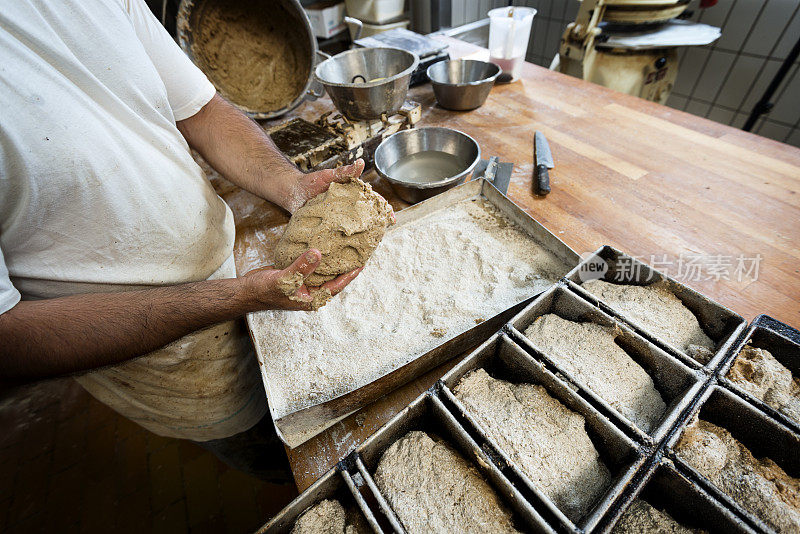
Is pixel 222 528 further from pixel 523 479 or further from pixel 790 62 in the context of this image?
pixel 790 62

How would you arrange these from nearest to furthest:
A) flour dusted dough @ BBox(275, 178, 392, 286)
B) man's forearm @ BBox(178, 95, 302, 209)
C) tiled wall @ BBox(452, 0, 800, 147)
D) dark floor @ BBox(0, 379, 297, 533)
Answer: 1. flour dusted dough @ BBox(275, 178, 392, 286)
2. man's forearm @ BBox(178, 95, 302, 209)
3. dark floor @ BBox(0, 379, 297, 533)
4. tiled wall @ BBox(452, 0, 800, 147)

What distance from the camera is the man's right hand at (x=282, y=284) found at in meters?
0.96

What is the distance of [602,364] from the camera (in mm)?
909

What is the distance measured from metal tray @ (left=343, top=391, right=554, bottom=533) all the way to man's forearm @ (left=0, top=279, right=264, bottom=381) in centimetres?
49

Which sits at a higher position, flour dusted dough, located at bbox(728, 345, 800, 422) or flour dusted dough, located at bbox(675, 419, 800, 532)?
flour dusted dough, located at bbox(728, 345, 800, 422)

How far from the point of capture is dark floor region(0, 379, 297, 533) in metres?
1.99

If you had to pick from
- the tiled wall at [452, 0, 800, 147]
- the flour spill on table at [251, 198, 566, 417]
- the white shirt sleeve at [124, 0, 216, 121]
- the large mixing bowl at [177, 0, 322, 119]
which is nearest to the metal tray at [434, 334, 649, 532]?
the flour spill on table at [251, 198, 566, 417]

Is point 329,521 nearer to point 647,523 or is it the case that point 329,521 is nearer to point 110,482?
point 647,523

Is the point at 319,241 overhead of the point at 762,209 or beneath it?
→ overhead

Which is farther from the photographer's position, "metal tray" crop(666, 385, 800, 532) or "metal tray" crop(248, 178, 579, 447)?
"metal tray" crop(248, 178, 579, 447)

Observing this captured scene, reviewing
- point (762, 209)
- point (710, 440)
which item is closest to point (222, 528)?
point (710, 440)

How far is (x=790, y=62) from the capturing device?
261cm

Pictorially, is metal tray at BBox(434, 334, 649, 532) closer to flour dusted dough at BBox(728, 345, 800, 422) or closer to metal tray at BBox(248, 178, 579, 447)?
metal tray at BBox(248, 178, 579, 447)

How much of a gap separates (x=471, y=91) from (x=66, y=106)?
76.6 inches
